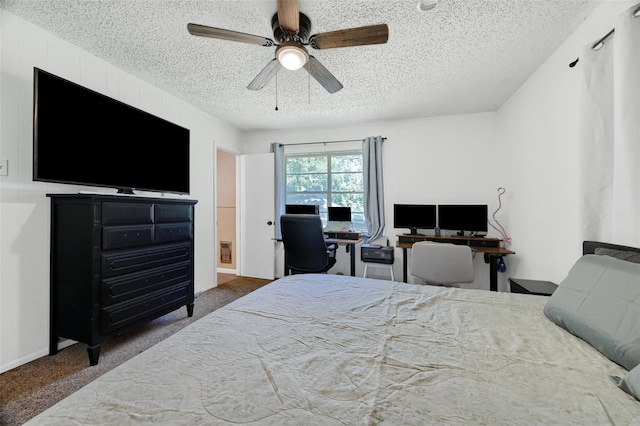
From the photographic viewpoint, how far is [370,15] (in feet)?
5.83

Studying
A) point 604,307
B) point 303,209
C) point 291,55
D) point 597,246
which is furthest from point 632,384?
point 303,209

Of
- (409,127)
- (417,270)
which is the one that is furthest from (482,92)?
(417,270)

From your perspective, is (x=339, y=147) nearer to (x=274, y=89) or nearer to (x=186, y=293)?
(x=274, y=89)

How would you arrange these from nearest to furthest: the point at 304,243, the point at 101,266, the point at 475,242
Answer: the point at 101,266
the point at 304,243
the point at 475,242

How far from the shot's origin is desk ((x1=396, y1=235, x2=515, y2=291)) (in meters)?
2.85

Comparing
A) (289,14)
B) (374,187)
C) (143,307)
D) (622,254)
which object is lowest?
(143,307)

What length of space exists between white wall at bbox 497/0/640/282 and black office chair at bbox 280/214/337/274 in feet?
6.96

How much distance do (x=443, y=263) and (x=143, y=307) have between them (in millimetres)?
2631

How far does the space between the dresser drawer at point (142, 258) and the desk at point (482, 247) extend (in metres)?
2.55

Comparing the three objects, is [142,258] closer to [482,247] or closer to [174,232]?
[174,232]

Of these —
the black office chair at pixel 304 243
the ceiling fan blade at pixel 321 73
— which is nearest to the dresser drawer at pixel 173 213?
the black office chair at pixel 304 243

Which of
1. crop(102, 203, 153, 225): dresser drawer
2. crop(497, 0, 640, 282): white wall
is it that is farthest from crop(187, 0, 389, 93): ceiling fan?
crop(497, 0, 640, 282): white wall

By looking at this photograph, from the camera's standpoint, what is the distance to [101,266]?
1.88m

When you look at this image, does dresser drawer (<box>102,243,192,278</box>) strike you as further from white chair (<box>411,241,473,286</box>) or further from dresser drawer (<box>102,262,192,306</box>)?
white chair (<box>411,241,473,286</box>)
